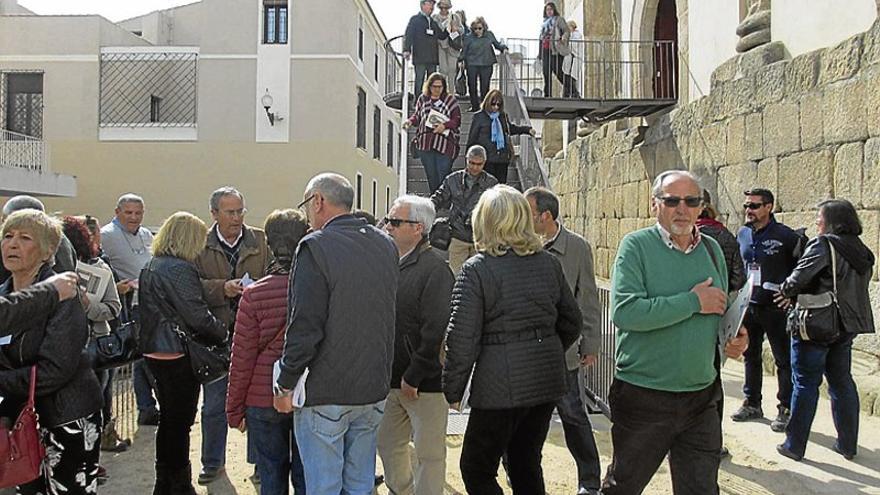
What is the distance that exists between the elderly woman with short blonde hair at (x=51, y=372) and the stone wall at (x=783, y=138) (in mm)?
6132

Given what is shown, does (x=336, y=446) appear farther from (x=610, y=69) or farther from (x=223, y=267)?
(x=610, y=69)

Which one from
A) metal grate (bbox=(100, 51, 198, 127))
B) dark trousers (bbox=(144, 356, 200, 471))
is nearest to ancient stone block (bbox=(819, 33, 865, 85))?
dark trousers (bbox=(144, 356, 200, 471))

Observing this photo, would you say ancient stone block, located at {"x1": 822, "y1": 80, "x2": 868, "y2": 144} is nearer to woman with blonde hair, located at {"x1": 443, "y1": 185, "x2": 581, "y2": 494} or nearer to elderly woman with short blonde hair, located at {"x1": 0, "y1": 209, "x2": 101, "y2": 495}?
woman with blonde hair, located at {"x1": 443, "y1": 185, "x2": 581, "y2": 494}

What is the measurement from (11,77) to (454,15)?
1974cm

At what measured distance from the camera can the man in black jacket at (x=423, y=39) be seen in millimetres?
10039

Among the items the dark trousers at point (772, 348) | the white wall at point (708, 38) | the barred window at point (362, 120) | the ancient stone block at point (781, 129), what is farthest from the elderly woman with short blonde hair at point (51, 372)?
the barred window at point (362, 120)

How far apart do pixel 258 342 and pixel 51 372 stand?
87 centimetres

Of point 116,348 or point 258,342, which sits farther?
point 116,348

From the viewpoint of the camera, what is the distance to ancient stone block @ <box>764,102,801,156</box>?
770cm

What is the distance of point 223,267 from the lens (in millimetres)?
4684

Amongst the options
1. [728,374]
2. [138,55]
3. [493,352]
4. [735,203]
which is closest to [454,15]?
[735,203]

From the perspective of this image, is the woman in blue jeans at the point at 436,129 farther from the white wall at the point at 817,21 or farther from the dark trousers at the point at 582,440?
the dark trousers at the point at 582,440

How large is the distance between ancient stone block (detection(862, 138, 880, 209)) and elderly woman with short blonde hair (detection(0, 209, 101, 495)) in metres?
6.27

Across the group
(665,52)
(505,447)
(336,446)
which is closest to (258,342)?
(336,446)
